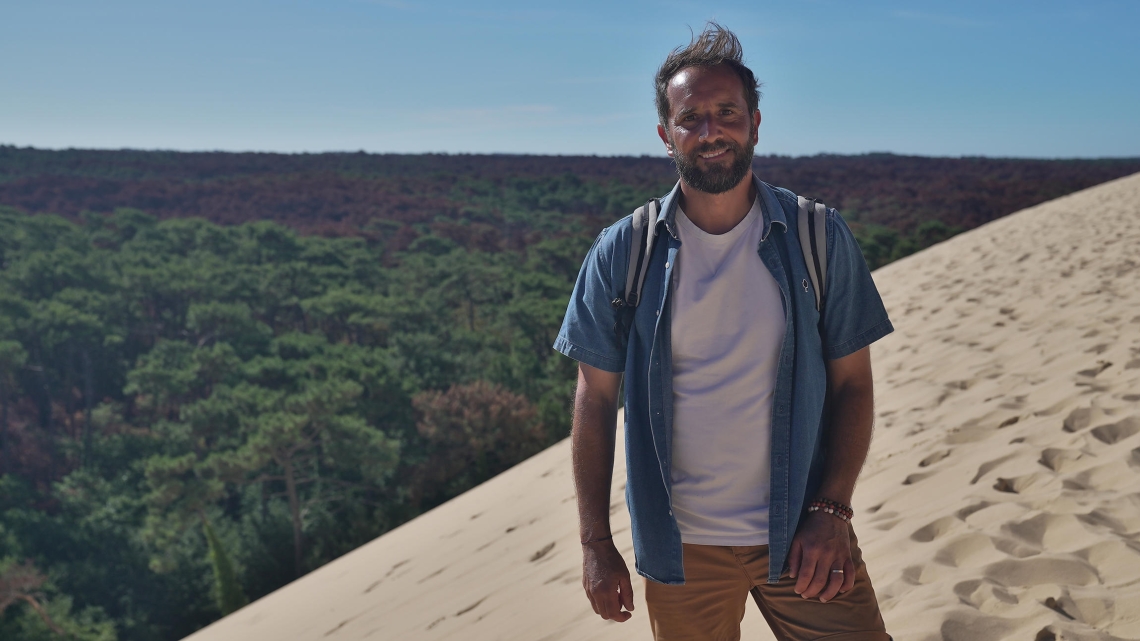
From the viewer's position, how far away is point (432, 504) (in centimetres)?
1736

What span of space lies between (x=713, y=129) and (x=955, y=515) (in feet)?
7.85

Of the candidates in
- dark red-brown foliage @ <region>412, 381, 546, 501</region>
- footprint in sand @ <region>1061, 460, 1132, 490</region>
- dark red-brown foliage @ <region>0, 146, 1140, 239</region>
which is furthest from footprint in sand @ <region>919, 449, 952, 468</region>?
dark red-brown foliage @ <region>0, 146, 1140, 239</region>

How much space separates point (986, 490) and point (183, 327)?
119 feet

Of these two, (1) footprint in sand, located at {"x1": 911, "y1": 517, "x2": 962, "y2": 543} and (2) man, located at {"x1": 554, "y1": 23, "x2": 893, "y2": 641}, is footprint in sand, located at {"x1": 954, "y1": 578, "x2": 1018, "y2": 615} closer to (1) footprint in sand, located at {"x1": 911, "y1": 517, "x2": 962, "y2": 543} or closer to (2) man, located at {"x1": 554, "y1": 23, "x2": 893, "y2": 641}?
(1) footprint in sand, located at {"x1": 911, "y1": 517, "x2": 962, "y2": 543}

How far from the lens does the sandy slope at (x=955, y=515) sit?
270 centimetres

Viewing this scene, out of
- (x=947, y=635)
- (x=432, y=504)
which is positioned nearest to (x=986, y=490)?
(x=947, y=635)

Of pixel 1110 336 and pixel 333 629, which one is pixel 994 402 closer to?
pixel 1110 336

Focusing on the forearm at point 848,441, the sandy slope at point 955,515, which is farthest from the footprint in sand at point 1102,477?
the forearm at point 848,441

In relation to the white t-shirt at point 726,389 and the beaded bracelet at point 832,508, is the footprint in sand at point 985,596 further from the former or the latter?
the white t-shirt at point 726,389

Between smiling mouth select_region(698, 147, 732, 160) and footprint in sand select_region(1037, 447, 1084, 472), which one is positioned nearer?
smiling mouth select_region(698, 147, 732, 160)

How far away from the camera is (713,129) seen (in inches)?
63.8

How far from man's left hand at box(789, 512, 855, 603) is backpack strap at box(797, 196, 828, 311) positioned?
42cm

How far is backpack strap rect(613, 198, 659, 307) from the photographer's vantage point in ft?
5.49

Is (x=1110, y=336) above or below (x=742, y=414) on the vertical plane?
below
